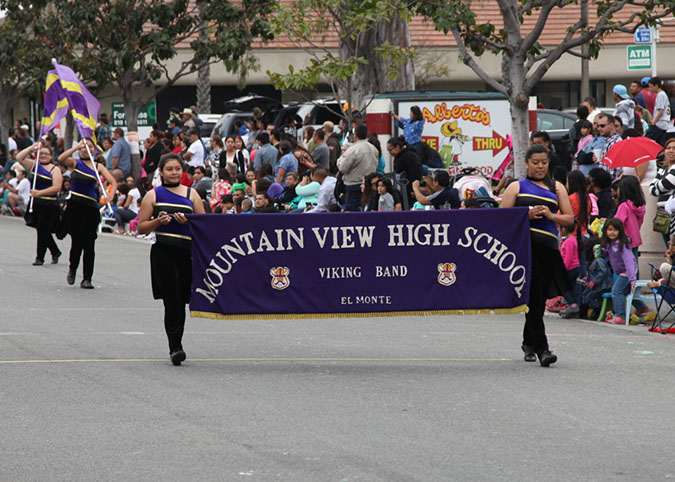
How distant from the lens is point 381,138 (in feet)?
71.4

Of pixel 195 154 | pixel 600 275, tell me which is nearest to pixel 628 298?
pixel 600 275

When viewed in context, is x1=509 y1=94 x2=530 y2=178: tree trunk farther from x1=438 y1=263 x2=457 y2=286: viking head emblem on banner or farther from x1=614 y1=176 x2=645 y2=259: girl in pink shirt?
x1=438 y1=263 x2=457 y2=286: viking head emblem on banner

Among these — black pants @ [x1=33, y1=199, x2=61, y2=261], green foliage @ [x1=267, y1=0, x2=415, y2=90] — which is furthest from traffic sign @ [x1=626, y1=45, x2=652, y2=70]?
black pants @ [x1=33, y1=199, x2=61, y2=261]

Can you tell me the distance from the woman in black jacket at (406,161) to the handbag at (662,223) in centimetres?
625

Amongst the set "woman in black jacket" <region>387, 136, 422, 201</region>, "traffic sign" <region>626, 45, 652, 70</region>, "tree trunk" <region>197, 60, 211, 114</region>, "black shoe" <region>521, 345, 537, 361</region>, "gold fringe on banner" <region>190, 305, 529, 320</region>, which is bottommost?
"black shoe" <region>521, 345, 537, 361</region>

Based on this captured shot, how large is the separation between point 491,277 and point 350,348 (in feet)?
5.48

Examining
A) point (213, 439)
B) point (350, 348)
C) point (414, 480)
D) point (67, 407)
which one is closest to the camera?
point (414, 480)

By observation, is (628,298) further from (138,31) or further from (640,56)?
(138,31)

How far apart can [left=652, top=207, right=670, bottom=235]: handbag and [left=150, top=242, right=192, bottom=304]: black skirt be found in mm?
5752

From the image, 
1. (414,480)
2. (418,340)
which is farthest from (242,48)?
(414,480)

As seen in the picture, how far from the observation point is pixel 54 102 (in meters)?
20.3

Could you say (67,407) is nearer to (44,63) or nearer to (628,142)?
(628,142)

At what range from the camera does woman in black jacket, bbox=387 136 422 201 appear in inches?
737

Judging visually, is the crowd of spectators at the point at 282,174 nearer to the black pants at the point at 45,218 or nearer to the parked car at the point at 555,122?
the black pants at the point at 45,218
